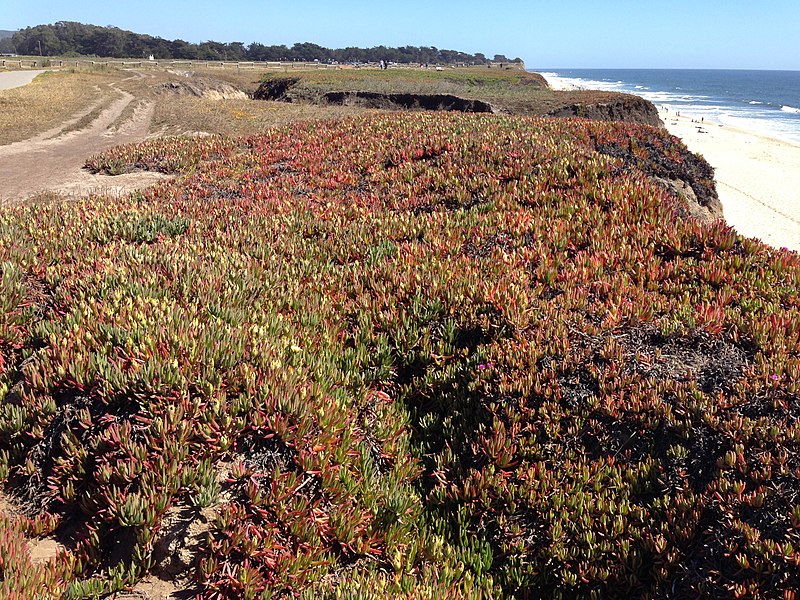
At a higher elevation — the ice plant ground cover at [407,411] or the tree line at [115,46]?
the tree line at [115,46]

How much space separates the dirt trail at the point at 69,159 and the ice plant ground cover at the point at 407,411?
24.6ft

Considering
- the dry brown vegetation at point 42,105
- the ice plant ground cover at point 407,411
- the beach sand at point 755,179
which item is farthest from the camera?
the beach sand at point 755,179

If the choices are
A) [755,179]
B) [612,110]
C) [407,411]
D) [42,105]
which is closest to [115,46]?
[42,105]

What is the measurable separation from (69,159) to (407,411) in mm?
19548

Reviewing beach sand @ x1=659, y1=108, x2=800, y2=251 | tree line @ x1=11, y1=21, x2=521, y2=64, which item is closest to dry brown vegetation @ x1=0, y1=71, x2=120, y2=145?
beach sand @ x1=659, y1=108, x2=800, y2=251

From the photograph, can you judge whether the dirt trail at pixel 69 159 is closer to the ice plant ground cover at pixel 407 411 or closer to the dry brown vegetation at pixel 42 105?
the dry brown vegetation at pixel 42 105

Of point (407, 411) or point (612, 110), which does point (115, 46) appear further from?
point (407, 411)

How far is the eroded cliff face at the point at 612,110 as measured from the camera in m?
33.4

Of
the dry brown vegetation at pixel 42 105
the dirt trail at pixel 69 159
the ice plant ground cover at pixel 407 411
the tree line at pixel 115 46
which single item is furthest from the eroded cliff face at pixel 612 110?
the tree line at pixel 115 46

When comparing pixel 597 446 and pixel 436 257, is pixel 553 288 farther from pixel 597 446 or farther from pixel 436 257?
pixel 597 446

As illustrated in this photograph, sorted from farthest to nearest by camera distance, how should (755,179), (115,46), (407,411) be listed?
(115,46), (755,179), (407,411)

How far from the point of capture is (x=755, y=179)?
39406 millimetres

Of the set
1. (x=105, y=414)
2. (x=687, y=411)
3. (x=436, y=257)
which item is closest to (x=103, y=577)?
(x=105, y=414)

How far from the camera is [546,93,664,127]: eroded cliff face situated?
3344 centimetres
